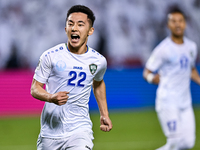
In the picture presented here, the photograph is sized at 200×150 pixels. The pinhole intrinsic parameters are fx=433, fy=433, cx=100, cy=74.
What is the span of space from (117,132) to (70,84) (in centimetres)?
656

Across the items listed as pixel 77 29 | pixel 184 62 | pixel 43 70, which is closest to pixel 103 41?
pixel 184 62

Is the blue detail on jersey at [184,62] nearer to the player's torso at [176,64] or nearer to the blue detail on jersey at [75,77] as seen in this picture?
the player's torso at [176,64]

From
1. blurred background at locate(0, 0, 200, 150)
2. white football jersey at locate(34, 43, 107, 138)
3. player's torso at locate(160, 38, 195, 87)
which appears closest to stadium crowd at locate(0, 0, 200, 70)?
blurred background at locate(0, 0, 200, 150)

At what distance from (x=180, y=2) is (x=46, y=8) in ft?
15.4

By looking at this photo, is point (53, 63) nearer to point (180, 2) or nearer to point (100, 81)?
point (100, 81)

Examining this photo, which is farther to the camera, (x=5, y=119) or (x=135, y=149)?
(x=5, y=119)

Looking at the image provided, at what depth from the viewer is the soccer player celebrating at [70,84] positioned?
14.5ft

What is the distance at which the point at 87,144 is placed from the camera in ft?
14.4

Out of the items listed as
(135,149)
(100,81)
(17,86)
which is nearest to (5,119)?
(17,86)

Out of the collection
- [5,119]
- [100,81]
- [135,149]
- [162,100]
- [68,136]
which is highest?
[100,81]

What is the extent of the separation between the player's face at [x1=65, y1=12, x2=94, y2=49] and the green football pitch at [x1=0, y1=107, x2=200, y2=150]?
4.57 metres

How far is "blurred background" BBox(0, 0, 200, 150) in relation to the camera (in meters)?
14.3

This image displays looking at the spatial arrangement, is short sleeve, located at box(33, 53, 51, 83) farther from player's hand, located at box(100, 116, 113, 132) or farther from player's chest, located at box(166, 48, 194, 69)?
player's chest, located at box(166, 48, 194, 69)

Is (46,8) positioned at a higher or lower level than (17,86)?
higher
